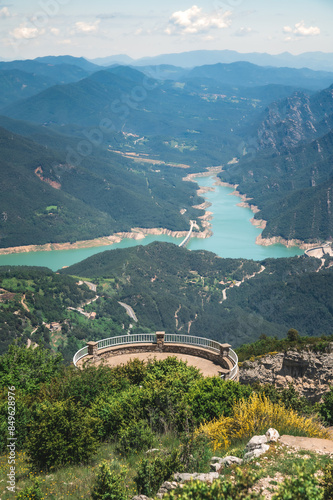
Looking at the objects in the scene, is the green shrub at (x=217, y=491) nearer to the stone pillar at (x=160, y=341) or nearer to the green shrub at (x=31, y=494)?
the green shrub at (x=31, y=494)

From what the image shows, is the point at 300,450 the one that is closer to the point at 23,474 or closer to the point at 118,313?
the point at 23,474

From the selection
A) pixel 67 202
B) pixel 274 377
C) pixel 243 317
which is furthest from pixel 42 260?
pixel 274 377

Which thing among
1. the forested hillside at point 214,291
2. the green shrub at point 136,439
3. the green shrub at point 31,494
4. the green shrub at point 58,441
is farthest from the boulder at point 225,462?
the forested hillside at point 214,291

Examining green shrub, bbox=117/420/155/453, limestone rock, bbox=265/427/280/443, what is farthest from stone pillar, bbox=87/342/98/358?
limestone rock, bbox=265/427/280/443

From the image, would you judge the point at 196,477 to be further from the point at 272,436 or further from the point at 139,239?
the point at 139,239

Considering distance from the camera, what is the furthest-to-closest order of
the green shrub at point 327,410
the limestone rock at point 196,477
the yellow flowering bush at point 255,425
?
the green shrub at point 327,410
the yellow flowering bush at point 255,425
the limestone rock at point 196,477

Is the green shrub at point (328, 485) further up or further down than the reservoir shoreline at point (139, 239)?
further down

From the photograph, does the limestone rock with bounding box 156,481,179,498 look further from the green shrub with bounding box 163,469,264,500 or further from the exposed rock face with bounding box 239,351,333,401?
the exposed rock face with bounding box 239,351,333,401
